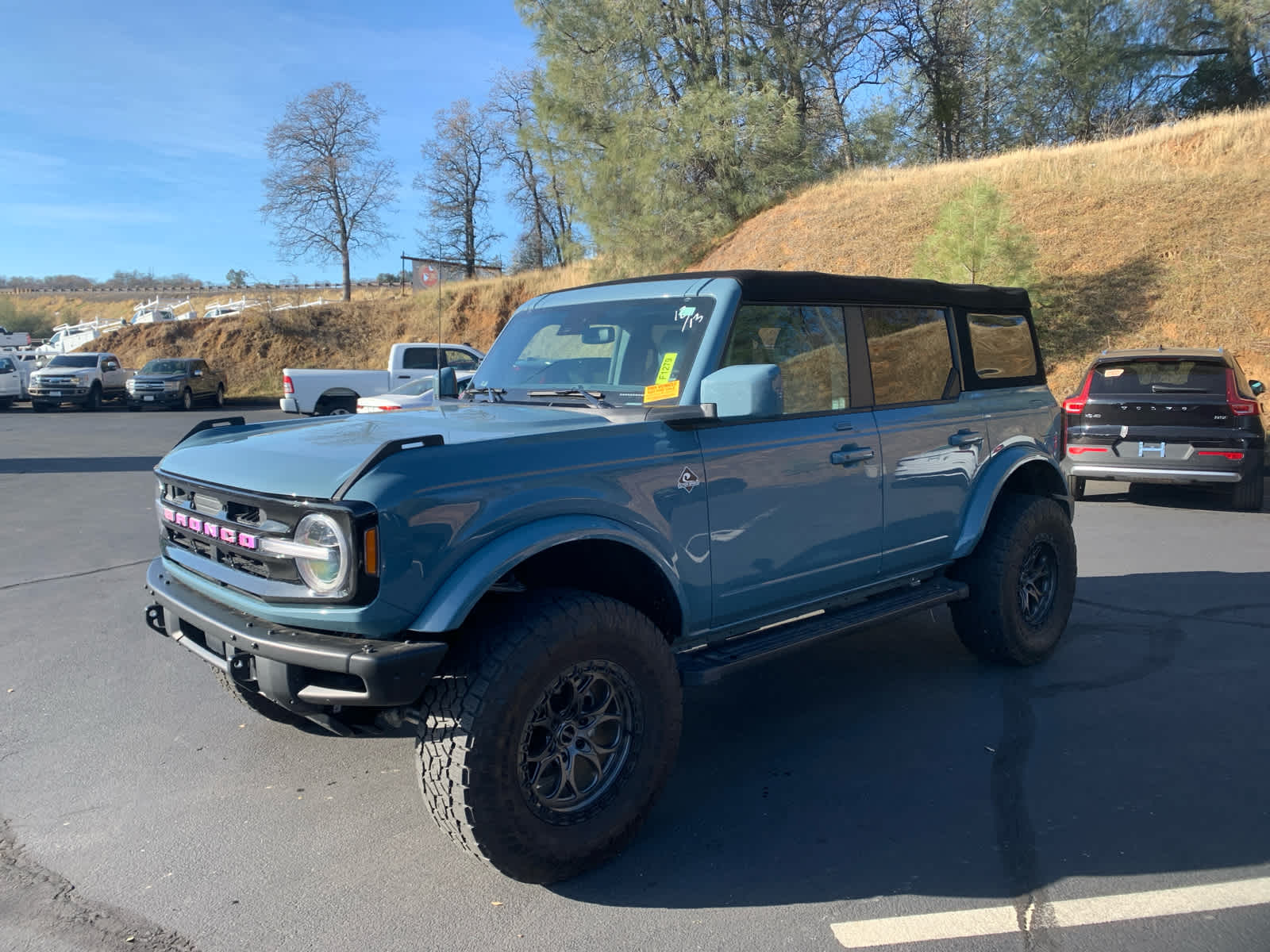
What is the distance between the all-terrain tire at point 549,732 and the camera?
9.30 feet

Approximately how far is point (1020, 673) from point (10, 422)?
25399 mm

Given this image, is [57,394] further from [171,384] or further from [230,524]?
[230,524]

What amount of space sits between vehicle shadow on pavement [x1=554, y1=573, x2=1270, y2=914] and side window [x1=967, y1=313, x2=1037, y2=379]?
163 centimetres

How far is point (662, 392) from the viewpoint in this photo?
12.2 feet

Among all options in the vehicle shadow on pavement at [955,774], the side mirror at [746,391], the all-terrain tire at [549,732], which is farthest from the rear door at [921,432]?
the all-terrain tire at [549,732]

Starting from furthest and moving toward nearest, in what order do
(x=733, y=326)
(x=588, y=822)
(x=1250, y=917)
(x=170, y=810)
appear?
(x=733, y=326) < (x=170, y=810) < (x=588, y=822) < (x=1250, y=917)

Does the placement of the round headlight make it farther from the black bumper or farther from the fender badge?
the fender badge

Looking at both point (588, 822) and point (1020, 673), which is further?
point (1020, 673)

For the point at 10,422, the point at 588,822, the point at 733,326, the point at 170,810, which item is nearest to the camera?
the point at 588,822

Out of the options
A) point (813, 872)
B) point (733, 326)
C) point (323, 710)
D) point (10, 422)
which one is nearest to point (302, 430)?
point (323, 710)

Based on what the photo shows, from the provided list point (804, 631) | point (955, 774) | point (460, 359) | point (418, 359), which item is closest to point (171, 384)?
point (418, 359)

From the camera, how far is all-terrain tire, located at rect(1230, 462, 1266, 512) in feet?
32.2

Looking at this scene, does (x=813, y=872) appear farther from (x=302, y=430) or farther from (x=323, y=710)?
(x=302, y=430)

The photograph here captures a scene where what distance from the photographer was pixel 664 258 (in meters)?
30.3
